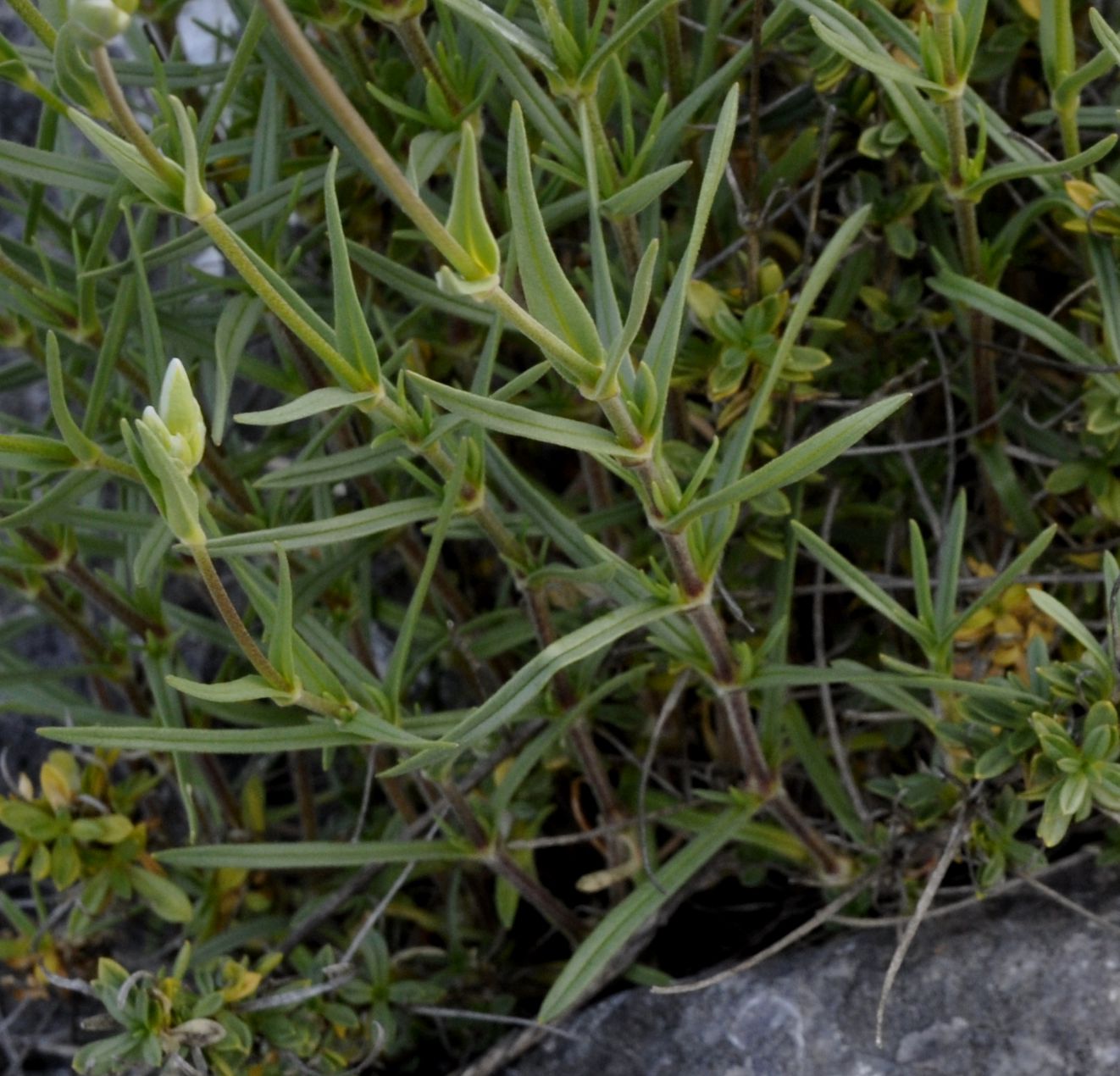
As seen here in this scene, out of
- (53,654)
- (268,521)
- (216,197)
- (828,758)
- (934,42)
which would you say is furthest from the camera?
(53,654)

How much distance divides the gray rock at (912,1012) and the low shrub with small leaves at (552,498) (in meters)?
0.06

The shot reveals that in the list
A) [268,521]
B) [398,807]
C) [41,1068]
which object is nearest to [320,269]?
[268,521]

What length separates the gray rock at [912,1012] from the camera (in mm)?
1109

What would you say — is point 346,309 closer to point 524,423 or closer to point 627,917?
point 524,423

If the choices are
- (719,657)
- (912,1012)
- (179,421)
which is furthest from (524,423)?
(912,1012)

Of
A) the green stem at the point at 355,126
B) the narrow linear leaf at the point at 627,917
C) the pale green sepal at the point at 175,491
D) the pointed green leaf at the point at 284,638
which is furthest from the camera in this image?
the narrow linear leaf at the point at 627,917

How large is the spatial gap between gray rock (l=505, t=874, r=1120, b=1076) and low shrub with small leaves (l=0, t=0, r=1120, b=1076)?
6 centimetres

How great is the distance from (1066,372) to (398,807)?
32.2 inches

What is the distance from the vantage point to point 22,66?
1006 millimetres

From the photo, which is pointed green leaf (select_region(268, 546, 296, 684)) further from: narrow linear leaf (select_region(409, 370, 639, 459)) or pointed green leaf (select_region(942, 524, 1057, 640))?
pointed green leaf (select_region(942, 524, 1057, 640))

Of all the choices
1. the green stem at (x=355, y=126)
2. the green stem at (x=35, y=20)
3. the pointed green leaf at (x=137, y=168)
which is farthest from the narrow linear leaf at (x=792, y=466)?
the green stem at (x=35, y=20)

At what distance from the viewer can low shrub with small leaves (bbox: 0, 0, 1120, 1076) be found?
0.94 m

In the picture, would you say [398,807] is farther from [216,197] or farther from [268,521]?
[216,197]

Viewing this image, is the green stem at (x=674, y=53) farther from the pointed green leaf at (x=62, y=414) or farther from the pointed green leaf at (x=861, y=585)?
the pointed green leaf at (x=62, y=414)
